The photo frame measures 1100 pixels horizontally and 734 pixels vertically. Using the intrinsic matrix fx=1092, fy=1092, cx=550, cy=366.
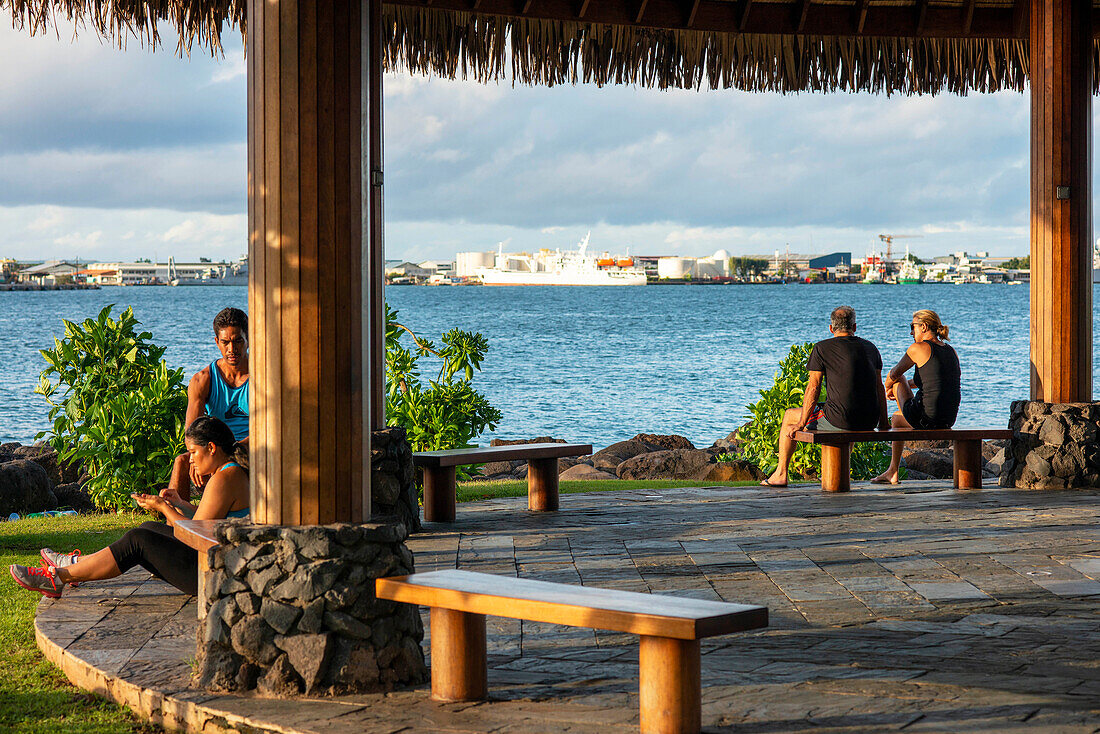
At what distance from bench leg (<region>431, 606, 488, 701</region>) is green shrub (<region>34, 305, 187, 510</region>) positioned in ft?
13.6

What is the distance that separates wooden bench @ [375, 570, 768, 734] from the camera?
276 cm

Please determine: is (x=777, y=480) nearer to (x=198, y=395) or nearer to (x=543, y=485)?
(x=543, y=485)

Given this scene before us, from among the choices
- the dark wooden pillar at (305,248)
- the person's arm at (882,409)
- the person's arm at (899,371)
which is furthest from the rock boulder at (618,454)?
the dark wooden pillar at (305,248)

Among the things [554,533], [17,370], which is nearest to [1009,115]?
[17,370]

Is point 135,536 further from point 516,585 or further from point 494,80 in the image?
point 494,80

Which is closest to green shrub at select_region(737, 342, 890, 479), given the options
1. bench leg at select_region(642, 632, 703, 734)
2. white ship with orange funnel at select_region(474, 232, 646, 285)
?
bench leg at select_region(642, 632, 703, 734)

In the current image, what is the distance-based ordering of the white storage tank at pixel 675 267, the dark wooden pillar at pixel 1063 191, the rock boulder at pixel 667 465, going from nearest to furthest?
the dark wooden pillar at pixel 1063 191 → the rock boulder at pixel 667 465 → the white storage tank at pixel 675 267

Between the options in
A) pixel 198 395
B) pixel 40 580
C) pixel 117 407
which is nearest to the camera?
pixel 40 580

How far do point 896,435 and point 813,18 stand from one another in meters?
3.18

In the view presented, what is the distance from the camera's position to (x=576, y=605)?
2.87 m

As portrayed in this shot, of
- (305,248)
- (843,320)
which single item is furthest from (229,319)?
(843,320)

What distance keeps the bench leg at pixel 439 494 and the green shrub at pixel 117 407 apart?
1.67 meters

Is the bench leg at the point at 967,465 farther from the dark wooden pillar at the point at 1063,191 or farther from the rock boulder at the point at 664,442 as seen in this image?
the rock boulder at the point at 664,442

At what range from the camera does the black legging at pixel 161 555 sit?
4301 millimetres
